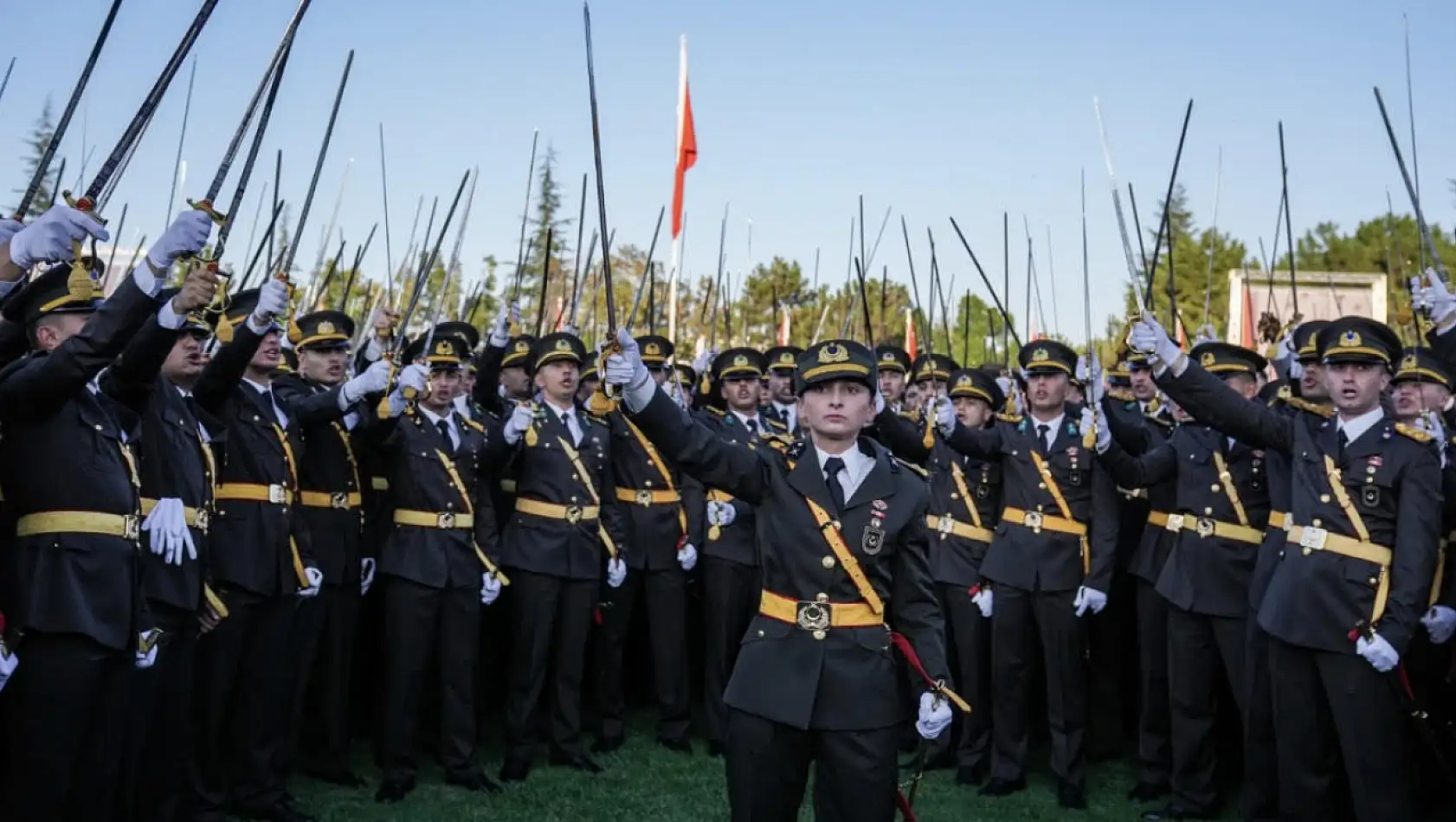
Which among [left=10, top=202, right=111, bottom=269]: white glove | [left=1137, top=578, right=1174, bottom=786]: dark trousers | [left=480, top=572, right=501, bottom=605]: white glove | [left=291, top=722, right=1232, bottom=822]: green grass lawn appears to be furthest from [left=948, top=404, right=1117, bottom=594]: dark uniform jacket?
[left=10, top=202, right=111, bottom=269]: white glove

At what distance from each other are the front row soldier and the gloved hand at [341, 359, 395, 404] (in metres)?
2.80

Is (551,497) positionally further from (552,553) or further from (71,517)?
(71,517)

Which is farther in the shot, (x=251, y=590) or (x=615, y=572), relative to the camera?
(x=615, y=572)

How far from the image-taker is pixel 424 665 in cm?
725

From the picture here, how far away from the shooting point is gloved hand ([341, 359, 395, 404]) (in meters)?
6.60

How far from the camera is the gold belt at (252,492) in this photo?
A: 635 cm

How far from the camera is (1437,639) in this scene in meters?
6.12

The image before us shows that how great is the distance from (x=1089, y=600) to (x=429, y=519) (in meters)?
4.26

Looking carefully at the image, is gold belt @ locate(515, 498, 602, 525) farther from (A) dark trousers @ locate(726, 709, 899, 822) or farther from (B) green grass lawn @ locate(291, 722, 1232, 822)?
(A) dark trousers @ locate(726, 709, 899, 822)

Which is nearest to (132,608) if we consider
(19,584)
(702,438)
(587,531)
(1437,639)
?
(19,584)

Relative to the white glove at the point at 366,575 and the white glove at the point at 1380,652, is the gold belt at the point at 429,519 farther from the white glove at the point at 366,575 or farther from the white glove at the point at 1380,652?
the white glove at the point at 1380,652

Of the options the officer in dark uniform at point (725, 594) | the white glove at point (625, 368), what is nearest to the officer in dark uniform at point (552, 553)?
the officer in dark uniform at point (725, 594)

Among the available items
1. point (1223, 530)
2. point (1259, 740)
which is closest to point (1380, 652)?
point (1259, 740)

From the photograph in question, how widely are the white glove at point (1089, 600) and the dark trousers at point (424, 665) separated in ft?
12.8
